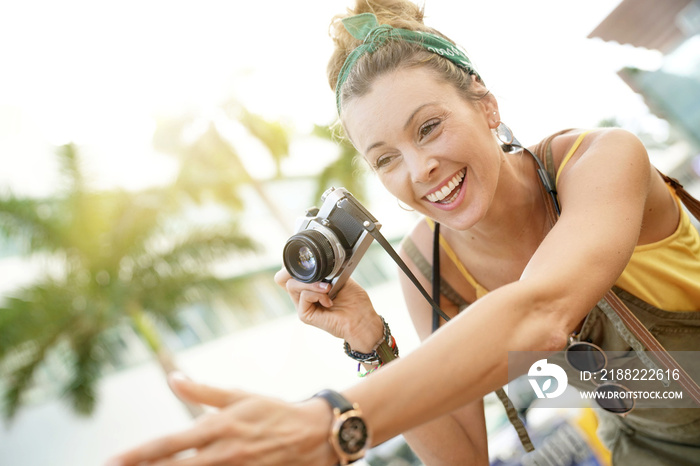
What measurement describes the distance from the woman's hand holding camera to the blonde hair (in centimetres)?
60

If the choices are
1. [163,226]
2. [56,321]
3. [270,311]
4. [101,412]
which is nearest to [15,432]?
[101,412]

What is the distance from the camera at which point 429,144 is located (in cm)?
138

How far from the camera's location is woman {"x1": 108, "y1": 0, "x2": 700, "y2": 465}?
28.9 inches

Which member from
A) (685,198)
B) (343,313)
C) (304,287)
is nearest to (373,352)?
(343,313)

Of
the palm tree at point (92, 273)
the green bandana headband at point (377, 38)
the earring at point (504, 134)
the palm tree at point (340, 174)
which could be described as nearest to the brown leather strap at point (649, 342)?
the earring at point (504, 134)

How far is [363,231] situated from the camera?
1.51 meters

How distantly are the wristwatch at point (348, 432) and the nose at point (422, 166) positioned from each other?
78 centimetres

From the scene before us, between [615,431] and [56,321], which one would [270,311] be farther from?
[615,431]

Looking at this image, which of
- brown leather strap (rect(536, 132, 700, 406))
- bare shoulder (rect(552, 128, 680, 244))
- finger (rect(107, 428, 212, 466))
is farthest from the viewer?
brown leather strap (rect(536, 132, 700, 406))

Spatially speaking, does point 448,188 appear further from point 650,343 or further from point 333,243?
point 650,343

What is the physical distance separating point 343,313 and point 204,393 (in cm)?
84

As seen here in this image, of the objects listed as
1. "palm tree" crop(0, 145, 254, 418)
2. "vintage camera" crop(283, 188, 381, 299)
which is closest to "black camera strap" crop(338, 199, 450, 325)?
"vintage camera" crop(283, 188, 381, 299)

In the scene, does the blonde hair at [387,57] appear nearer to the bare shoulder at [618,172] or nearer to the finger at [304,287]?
the bare shoulder at [618,172]

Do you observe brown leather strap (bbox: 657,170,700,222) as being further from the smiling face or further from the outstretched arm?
the smiling face
